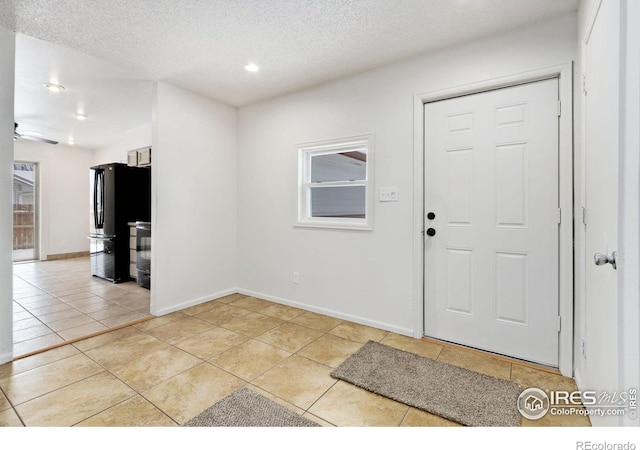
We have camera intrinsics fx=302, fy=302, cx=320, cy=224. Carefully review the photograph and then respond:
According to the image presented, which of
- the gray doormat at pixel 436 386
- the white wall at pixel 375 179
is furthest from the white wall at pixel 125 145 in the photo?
the gray doormat at pixel 436 386

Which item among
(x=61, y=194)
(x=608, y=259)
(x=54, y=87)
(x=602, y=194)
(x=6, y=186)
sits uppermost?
(x=54, y=87)

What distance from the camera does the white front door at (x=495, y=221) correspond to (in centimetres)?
219

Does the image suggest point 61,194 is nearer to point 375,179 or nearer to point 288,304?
point 288,304

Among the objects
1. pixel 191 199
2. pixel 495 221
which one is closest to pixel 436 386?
pixel 495 221

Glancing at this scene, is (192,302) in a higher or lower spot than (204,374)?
higher

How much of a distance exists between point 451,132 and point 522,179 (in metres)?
0.66

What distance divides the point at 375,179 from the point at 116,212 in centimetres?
406

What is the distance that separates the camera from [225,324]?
3.01m

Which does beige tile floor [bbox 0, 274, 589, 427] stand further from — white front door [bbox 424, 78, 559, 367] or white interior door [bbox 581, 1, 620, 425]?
white interior door [bbox 581, 1, 620, 425]

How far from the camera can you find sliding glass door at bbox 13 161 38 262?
21.4 feet

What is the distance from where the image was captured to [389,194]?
2.84m

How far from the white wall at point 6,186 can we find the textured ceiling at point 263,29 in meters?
0.27

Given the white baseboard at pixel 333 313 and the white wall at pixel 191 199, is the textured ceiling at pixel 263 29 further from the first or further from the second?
the white baseboard at pixel 333 313
